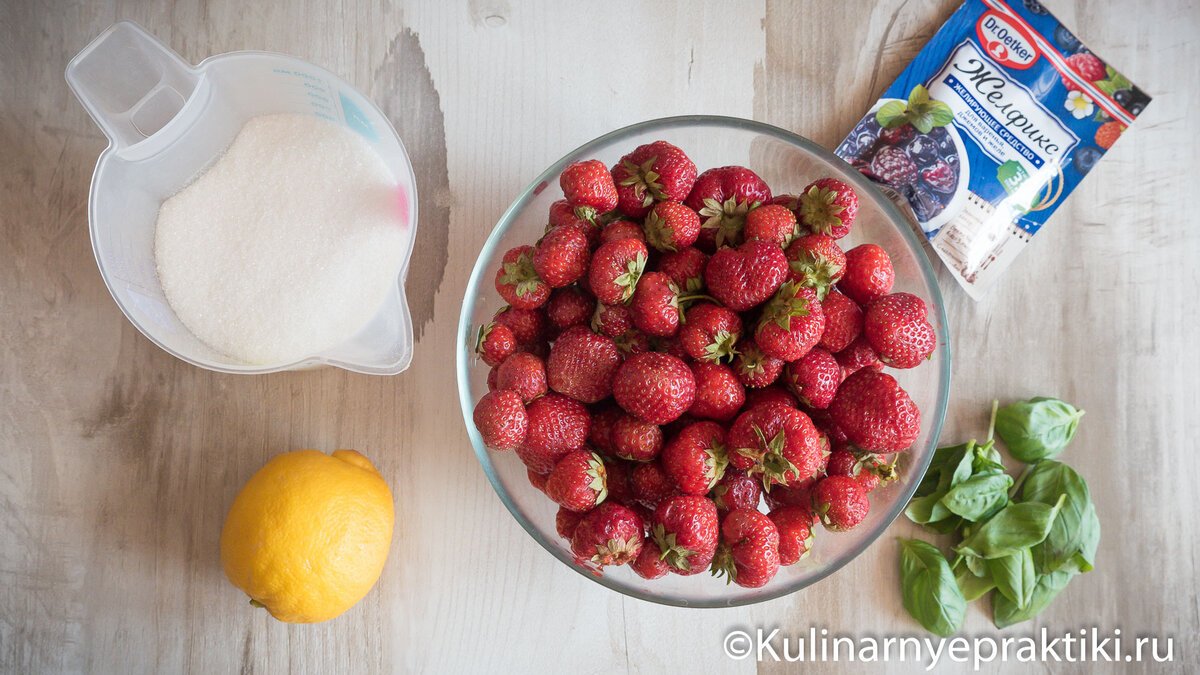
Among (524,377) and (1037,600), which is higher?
(524,377)

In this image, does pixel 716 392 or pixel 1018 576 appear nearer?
pixel 716 392

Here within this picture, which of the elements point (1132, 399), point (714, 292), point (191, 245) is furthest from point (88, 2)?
point (1132, 399)

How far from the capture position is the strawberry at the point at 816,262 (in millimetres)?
787

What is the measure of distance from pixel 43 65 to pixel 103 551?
28.3 inches

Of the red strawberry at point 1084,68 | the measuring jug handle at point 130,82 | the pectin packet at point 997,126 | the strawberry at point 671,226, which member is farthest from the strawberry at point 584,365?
the red strawberry at point 1084,68

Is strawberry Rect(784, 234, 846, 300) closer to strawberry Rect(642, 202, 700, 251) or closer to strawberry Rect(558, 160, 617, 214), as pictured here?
strawberry Rect(642, 202, 700, 251)

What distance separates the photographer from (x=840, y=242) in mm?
979

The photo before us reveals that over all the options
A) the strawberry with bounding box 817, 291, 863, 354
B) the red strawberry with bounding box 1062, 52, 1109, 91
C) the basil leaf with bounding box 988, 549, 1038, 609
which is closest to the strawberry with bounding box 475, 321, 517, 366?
the strawberry with bounding box 817, 291, 863, 354

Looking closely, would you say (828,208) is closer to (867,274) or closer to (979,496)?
(867,274)

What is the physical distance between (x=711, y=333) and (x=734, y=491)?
7.3 inches

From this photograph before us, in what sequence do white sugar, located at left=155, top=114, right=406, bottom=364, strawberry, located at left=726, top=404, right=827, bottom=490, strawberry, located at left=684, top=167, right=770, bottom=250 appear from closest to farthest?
strawberry, located at left=726, top=404, right=827, bottom=490 < strawberry, located at left=684, top=167, right=770, bottom=250 < white sugar, located at left=155, top=114, right=406, bottom=364

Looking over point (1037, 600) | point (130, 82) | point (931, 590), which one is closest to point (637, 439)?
point (931, 590)

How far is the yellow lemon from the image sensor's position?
0.91 meters

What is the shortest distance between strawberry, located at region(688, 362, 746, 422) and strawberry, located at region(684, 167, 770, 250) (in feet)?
0.50
